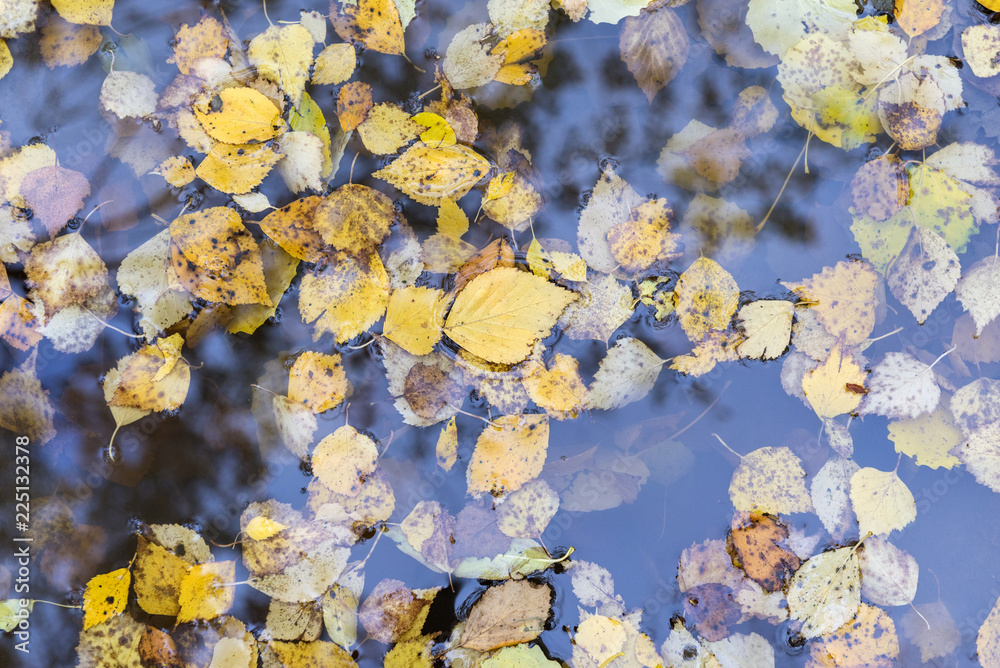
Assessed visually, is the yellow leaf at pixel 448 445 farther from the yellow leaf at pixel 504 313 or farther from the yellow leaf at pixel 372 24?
the yellow leaf at pixel 372 24

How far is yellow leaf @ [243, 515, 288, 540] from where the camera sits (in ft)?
4.75

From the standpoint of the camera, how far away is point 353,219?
4.76 ft

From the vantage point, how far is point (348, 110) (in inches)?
58.4

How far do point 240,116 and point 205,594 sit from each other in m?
1.28

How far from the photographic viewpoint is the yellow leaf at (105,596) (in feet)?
4.83

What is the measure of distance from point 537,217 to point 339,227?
526 mm

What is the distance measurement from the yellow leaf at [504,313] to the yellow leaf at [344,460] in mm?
376

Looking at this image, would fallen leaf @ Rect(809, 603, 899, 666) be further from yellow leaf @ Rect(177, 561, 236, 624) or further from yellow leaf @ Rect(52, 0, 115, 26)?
yellow leaf @ Rect(52, 0, 115, 26)

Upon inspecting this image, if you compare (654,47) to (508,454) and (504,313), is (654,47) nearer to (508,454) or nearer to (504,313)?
(504,313)

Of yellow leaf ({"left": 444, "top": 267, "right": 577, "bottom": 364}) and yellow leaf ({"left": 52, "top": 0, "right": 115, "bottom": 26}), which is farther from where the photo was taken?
yellow leaf ({"left": 52, "top": 0, "right": 115, "bottom": 26})

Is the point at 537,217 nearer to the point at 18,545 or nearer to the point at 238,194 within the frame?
the point at 238,194

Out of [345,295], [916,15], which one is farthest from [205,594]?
[916,15]

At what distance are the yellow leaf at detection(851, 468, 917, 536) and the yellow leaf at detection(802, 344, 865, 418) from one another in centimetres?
19

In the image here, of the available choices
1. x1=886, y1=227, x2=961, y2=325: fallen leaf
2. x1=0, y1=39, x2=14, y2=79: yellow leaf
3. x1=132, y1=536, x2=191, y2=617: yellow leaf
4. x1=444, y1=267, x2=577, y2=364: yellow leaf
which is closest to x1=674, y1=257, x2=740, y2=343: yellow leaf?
x1=444, y1=267, x2=577, y2=364: yellow leaf
